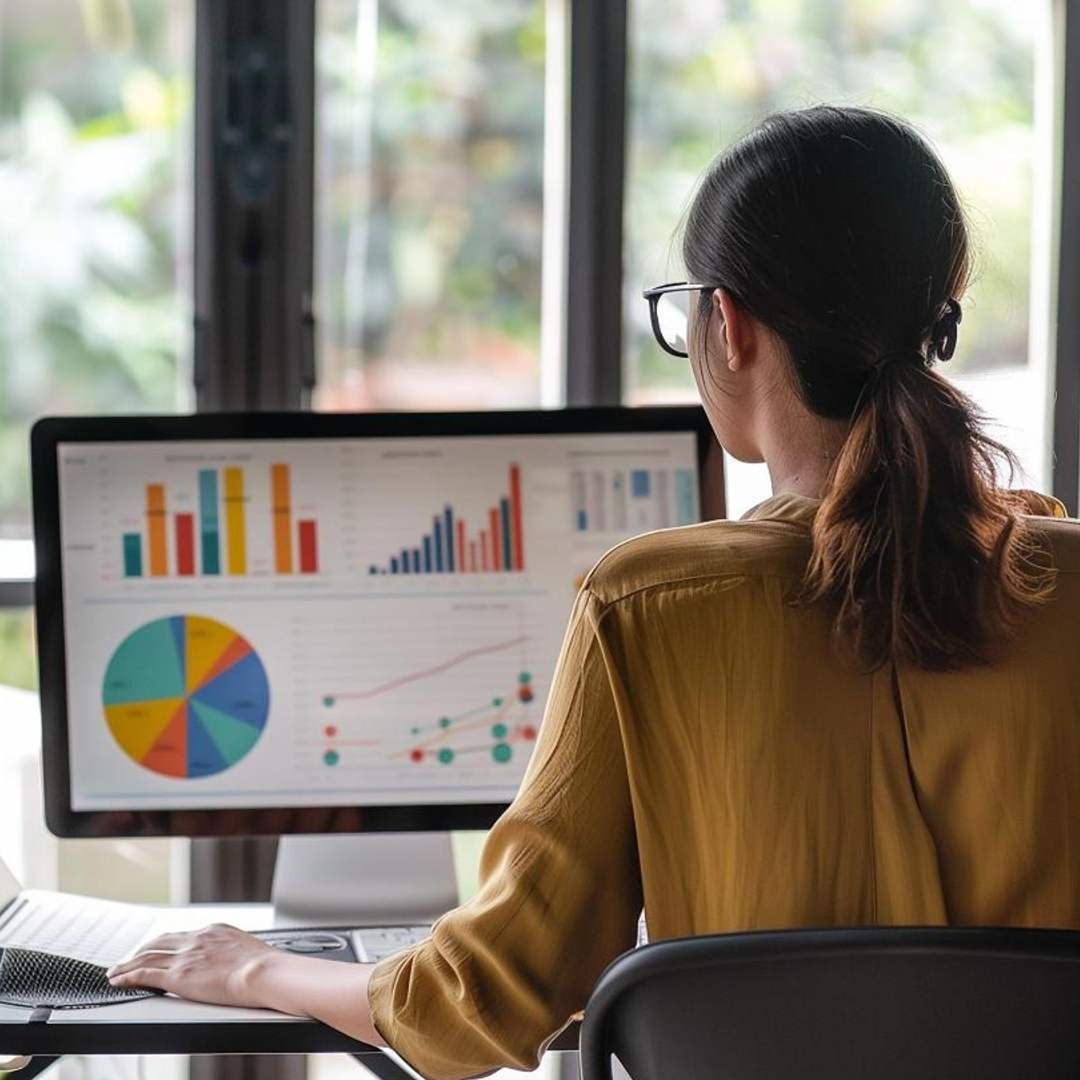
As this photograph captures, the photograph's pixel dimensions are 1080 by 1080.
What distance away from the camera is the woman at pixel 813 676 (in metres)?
0.92

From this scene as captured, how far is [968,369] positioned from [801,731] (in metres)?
1.50

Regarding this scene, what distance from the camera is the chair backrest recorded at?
2.62 feet

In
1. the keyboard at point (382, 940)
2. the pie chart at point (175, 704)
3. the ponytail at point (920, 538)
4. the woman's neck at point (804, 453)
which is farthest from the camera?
the pie chart at point (175, 704)

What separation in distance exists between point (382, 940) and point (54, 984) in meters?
0.30

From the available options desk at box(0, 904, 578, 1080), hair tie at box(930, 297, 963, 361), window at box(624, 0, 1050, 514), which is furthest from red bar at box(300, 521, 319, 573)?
window at box(624, 0, 1050, 514)

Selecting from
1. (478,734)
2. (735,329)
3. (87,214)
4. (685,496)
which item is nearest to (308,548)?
(478,734)

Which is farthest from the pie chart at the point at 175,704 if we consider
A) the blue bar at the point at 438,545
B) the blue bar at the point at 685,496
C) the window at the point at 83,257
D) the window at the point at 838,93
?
the window at the point at 838,93

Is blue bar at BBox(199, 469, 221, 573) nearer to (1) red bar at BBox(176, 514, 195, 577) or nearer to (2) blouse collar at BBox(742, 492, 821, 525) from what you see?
(1) red bar at BBox(176, 514, 195, 577)

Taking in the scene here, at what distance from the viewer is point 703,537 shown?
3.17 feet

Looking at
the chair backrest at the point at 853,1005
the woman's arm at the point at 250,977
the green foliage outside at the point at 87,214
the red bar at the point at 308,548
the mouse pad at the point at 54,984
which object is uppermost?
the green foliage outside at the point at 87,214

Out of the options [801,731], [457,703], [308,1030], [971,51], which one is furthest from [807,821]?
[971,51]

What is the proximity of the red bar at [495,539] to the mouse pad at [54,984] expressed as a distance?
Result: 1.77 ft

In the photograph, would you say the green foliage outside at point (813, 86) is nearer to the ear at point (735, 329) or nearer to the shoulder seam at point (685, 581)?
the ear at point (735, 329)

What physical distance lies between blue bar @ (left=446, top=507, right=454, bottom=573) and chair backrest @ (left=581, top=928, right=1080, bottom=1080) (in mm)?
706
